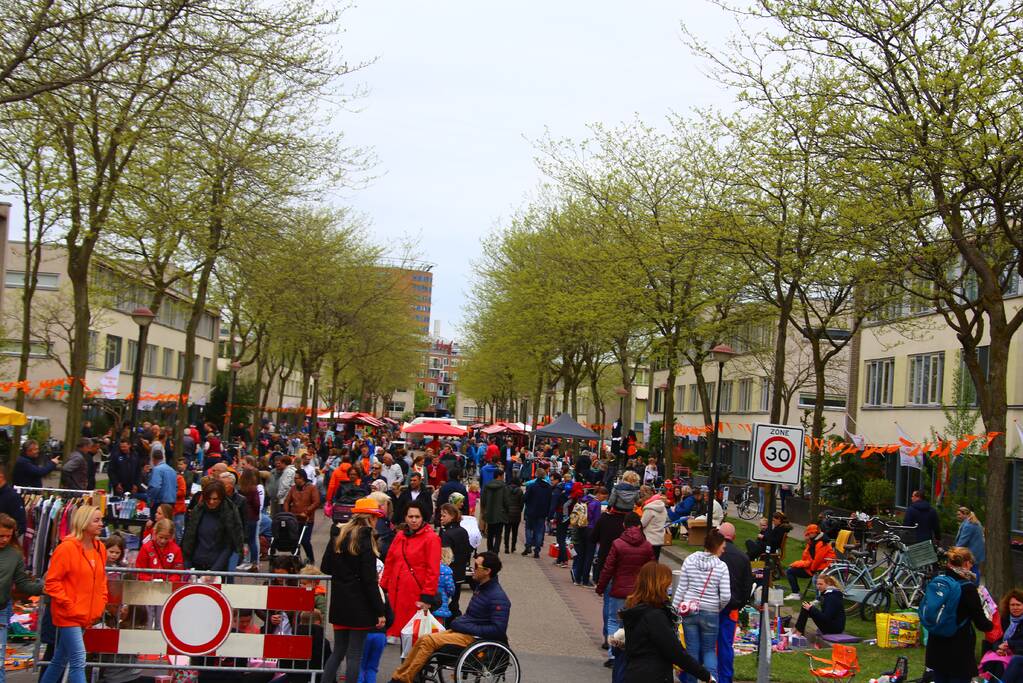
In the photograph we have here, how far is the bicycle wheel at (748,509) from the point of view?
120ft

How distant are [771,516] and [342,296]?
36.1 metres

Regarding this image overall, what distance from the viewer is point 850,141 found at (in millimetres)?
16844

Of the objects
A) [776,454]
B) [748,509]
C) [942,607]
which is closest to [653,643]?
[942,607]

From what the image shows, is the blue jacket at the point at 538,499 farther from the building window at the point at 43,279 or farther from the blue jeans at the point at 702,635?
the building window at the point at 43,279

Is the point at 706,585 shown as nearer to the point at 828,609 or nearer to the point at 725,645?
the point at 725,645

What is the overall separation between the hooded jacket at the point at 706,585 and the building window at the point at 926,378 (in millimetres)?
26156

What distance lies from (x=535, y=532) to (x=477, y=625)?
13161 millimetres

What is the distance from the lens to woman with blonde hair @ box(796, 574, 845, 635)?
1470 centimetres

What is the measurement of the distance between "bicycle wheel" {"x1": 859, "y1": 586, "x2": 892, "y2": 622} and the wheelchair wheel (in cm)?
851

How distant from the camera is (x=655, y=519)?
661 inches

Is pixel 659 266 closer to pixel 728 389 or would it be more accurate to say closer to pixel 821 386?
pixel 821 386

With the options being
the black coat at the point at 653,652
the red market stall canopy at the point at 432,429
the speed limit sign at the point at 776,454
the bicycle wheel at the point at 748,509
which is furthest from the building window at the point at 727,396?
the black coat at the point at 653,652

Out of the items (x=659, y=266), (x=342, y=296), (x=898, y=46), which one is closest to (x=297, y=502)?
(x=898, y=46)

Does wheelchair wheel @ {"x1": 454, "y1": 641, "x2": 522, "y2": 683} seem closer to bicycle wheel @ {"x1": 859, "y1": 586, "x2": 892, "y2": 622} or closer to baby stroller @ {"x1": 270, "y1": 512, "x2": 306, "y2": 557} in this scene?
baby stroller @ {"x1": 270, "y1": 512, "x2": 306, "y2": 557}
